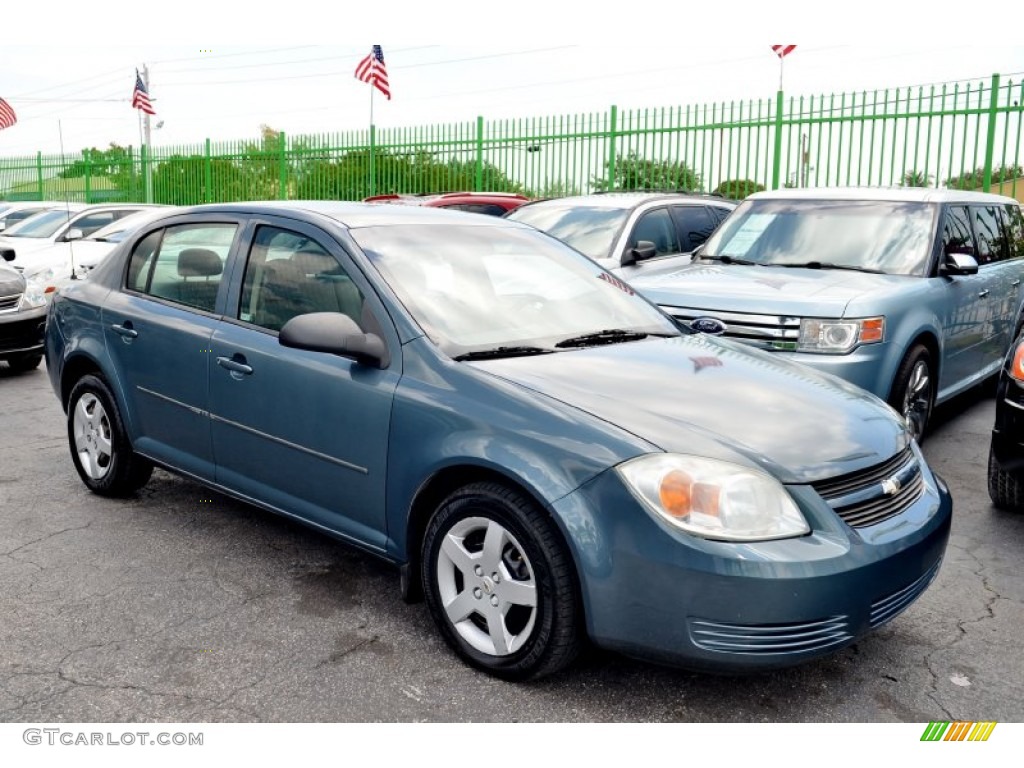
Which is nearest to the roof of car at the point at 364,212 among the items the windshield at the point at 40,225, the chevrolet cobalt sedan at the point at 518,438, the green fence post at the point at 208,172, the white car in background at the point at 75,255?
the chevrolet cobalt sedan at the point at 518,438

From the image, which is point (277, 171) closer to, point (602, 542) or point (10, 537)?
point (10, 537)

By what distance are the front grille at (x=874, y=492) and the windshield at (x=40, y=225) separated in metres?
14.3

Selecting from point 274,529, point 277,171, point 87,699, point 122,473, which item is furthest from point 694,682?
point 277,171

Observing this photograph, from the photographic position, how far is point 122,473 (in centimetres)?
510

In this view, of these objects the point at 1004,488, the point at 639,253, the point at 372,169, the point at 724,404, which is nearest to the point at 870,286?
the point at 1004,488

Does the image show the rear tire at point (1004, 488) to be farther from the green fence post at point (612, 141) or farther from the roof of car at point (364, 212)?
the green fence post at point (612, 141)

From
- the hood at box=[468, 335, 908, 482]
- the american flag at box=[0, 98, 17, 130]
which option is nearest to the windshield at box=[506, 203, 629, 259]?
the hood at box=[468, 335, 908, 482]

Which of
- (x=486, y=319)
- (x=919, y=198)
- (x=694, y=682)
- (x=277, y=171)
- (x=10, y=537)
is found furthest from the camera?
(x=277, y=171)

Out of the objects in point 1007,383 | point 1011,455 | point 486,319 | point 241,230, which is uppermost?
point 241,230

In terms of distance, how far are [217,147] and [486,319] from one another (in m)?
22.8

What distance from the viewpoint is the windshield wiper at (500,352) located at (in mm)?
3535

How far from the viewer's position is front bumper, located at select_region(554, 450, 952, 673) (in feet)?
9.33

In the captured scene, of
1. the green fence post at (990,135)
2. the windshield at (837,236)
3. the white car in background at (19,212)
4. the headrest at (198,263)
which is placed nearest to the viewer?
→ the headrest at (198,263)
